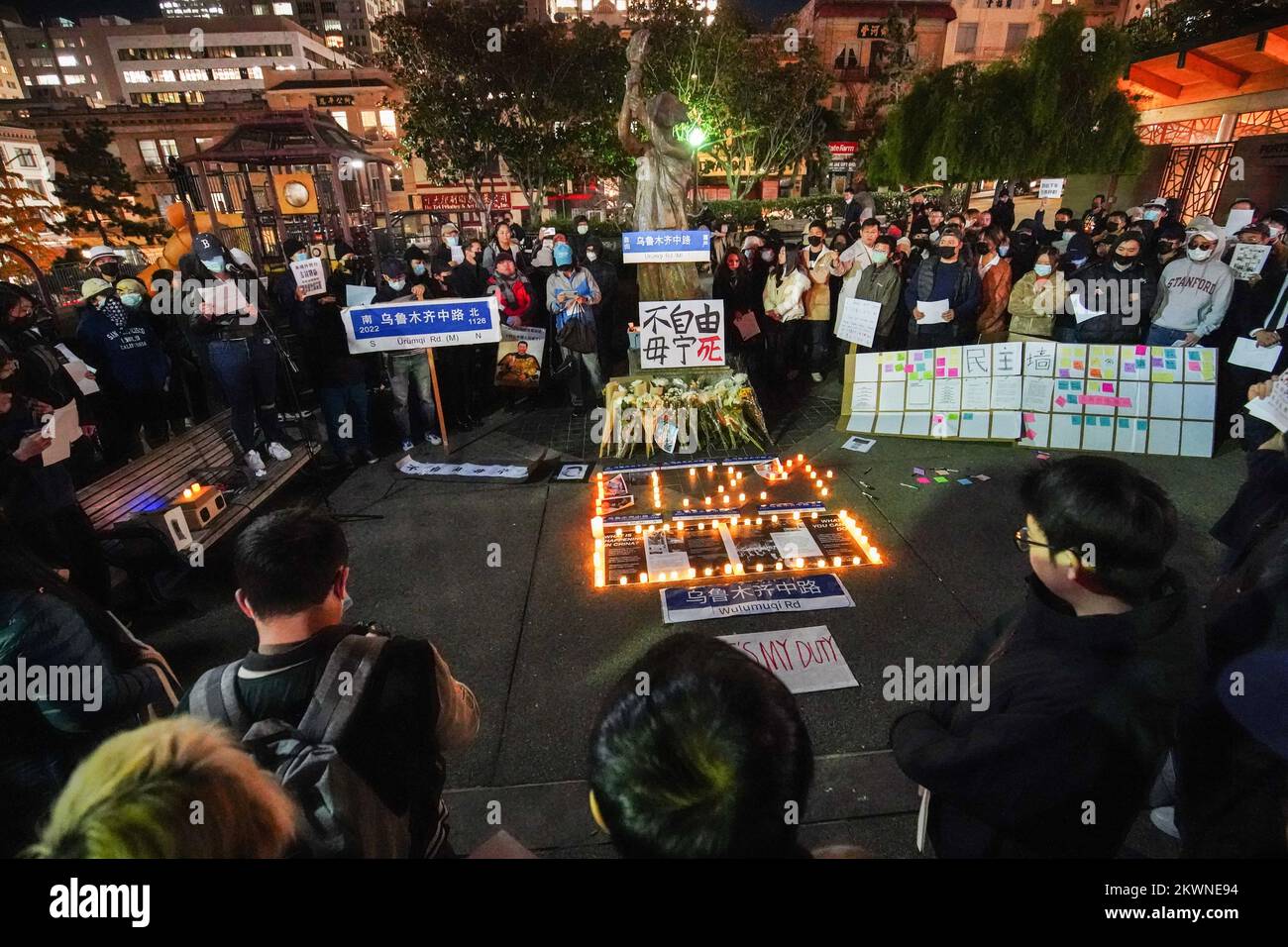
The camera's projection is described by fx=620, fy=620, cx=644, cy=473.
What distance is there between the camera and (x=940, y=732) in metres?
2.08

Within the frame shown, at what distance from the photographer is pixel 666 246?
312 inches

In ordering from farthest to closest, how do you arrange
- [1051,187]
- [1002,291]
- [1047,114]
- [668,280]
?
1. [1047,114]
2. [1051,187]
3. [668,280]
4. [1002,291]

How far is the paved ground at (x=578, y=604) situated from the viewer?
3359mm

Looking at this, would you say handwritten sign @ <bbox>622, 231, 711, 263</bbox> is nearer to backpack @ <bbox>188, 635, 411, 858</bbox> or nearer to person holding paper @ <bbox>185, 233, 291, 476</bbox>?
person holding paper @ <bbox>185, 233, 291, 476</bbox>

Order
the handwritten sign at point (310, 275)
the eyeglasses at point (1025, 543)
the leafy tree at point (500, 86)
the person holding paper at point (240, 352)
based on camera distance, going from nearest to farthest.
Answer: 1. the eyeglasses at point (1025, 543)
2. the person holding paper at point (240, 352)
3. the handwritten sign at point (310, 275)
4. the leafy tree at point (500, 86)

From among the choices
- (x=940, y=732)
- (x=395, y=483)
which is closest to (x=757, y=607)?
(x=940, y=732)

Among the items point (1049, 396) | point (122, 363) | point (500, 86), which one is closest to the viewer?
point (122, 363)

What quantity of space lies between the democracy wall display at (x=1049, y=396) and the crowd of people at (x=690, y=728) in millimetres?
5237

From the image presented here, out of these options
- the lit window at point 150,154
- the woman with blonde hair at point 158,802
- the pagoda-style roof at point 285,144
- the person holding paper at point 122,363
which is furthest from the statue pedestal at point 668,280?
the lit window at point 150,154

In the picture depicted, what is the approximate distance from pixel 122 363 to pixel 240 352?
4.57ft

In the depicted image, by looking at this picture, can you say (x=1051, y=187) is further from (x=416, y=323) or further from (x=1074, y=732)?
(x=1074, y=732)

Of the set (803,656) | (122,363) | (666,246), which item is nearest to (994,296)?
(666,246)

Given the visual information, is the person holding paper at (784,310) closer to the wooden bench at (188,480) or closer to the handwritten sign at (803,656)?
the handwritten sign at (803,656)
